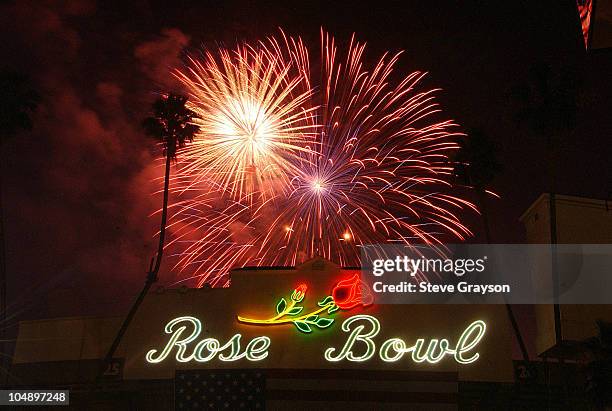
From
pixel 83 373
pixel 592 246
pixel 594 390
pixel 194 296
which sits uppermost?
pixel 592 246

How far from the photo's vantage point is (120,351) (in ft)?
132

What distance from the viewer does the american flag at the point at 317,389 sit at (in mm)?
34875

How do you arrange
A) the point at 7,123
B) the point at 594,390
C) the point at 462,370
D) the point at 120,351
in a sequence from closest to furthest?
the point at 594,390, the point at 462,370, the point at 120,351, the point at 7,123

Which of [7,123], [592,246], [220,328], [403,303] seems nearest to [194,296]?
[220,328]

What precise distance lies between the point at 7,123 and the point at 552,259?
29.8 m

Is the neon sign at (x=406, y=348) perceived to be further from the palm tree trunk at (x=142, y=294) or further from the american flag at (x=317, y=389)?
the palm tree trunk at (x=142, y=294)

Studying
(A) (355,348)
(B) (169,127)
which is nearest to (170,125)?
(B) (169,127)

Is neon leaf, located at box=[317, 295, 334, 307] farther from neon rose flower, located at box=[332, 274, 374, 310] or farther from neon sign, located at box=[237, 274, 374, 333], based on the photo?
neon rose flower, located at box=[332, 274, 374, 310]

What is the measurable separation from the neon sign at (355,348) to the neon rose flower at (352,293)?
0.64m

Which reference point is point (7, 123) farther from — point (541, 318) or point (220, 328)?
point (541, 318)

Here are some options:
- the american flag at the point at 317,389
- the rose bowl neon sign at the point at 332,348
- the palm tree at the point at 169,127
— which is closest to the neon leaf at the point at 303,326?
the rose bowl neon sign at the point at 332,348

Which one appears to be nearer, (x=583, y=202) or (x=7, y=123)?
(x=583, y=202)

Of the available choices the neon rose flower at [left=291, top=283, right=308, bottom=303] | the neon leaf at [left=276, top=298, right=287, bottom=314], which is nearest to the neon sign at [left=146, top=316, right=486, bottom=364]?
the neon leaf at [left=276, top=298, right=287, bottom=314]

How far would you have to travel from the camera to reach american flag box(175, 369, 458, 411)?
34.9m
